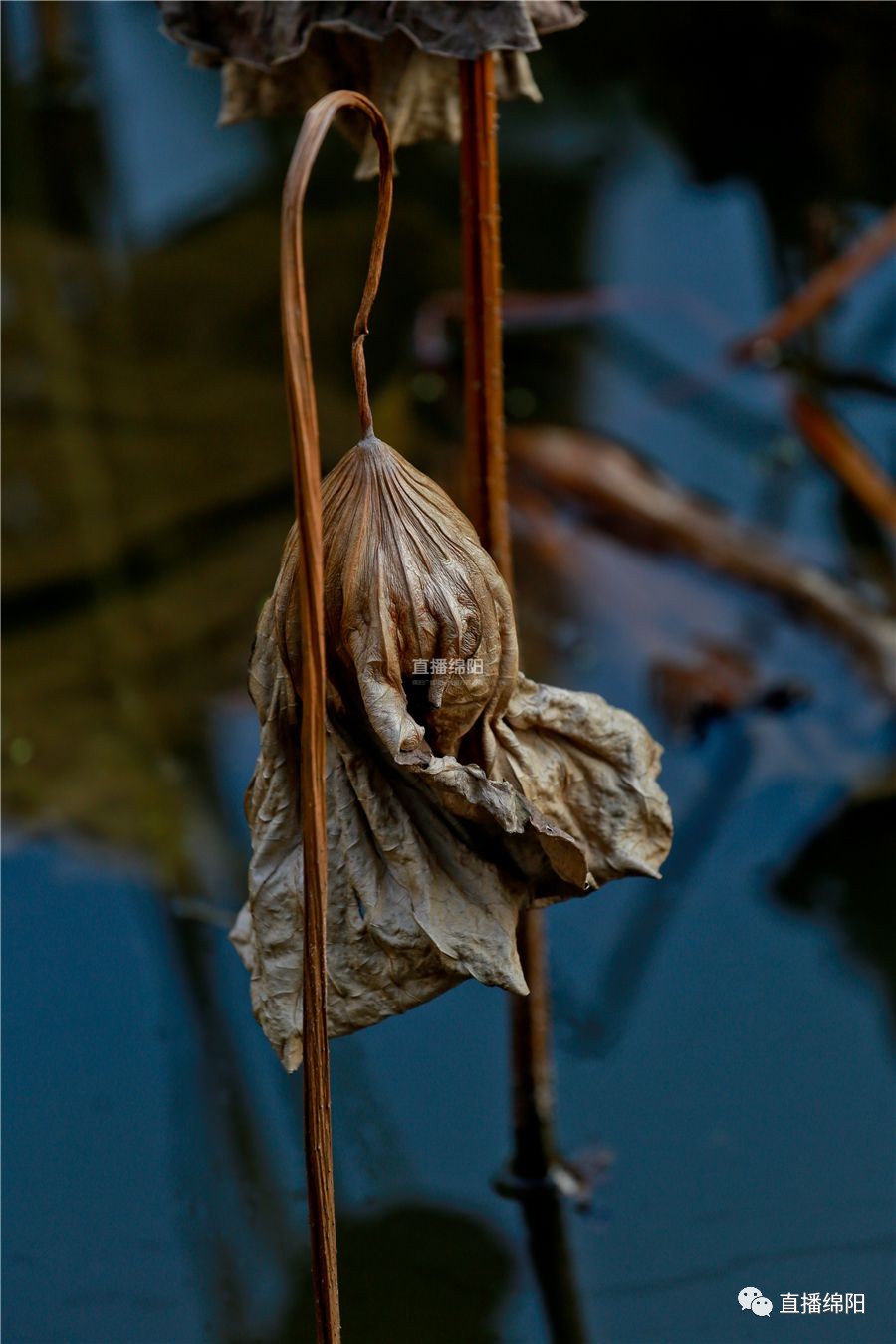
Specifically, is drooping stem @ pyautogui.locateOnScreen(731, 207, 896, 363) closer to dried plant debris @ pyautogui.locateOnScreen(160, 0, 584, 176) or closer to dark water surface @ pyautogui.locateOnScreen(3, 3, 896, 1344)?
dark water surface @ pyautogui.locateOnScreen(3, 3, 896, 1344)

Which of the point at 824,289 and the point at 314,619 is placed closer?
the point at 314,619

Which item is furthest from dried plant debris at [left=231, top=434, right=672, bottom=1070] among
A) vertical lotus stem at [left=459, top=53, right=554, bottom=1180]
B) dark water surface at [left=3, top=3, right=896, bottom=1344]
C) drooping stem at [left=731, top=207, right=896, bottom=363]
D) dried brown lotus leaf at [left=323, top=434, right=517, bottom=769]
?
drooping stem at [left=731, top=207, right=896, bottom=363]

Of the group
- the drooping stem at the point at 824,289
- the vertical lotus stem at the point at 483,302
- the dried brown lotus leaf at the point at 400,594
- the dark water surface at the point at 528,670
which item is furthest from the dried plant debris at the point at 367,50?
the drooping stem at the point at 824,289

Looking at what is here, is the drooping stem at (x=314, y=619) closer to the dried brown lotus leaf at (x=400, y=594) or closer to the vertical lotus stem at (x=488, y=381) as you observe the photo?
the dried brown lotus leaf at (x=400, y=594)

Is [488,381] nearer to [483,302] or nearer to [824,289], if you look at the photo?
[483,302]

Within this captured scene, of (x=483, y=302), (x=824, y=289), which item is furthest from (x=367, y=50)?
(x=824, y=289)

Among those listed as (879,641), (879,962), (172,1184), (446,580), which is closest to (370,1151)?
(172,1184)

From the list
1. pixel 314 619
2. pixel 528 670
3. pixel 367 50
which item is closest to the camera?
pixel 314 619
